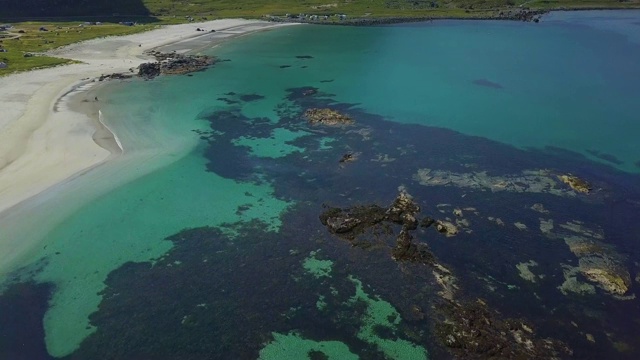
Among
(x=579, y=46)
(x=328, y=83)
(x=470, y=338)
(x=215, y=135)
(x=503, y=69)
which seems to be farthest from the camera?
(x=579, y=46)

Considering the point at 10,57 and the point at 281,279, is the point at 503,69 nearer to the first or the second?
the point at 281,279

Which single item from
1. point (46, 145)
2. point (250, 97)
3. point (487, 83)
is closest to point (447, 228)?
point (250, 97)

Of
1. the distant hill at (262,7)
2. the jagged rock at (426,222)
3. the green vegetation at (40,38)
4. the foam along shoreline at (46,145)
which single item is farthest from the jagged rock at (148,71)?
the distant hill at (262,7)

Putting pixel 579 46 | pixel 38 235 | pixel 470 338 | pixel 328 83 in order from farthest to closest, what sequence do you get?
1. pixel 579 46
2. pixel 328 83
3. pixel 38 235
4. pixel 470 338

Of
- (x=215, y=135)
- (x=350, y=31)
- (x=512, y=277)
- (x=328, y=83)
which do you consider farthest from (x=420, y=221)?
(x=350, y=31)

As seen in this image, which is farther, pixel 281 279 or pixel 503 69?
pixel 503 69

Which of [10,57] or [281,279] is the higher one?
[10,57]

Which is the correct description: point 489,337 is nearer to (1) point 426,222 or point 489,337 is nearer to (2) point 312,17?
(1) point 426,222
